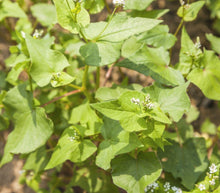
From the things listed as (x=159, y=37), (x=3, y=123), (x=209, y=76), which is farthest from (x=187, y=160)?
(x=3, y=123)

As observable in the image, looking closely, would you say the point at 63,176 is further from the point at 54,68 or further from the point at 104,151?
the point at 54,68

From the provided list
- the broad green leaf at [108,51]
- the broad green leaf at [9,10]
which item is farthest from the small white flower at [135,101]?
the broad green leaf at [9,10]

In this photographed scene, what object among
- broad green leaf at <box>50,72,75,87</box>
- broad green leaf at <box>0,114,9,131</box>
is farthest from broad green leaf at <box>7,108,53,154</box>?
broad green leaf at <box>0,114,9,131</box>

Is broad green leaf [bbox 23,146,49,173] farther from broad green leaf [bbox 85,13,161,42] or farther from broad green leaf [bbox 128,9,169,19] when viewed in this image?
broad green leaf [bbox 128,9,169,19]

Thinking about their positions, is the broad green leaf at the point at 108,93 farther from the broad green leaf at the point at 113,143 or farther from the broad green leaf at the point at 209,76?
the broad green leaf at the point at 209,76

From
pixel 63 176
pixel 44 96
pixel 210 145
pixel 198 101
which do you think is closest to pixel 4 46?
pixel 44 96

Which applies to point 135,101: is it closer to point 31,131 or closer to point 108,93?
point 108,93
